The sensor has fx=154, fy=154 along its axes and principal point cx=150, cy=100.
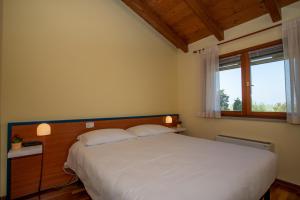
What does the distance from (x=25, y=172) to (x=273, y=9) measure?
3918mm

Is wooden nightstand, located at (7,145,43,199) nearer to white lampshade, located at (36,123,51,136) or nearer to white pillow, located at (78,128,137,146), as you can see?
white lampshade, located at (36,123,51,136)

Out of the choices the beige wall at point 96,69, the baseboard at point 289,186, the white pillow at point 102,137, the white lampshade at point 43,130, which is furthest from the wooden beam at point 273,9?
the white lampshade at point 43,130

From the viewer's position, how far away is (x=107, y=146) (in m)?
1.99

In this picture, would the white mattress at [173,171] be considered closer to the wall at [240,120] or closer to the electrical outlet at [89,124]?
the electrical outlet at [89,124]

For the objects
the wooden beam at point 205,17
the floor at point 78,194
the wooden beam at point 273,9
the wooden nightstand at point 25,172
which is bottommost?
the floor at point 78,194

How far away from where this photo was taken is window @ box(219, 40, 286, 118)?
7.56ft

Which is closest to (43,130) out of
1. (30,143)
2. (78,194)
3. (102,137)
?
(30,143)

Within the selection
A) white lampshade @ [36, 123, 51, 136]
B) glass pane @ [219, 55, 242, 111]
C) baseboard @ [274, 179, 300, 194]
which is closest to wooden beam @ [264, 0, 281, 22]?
glass pane @ [219, 55, 242, 111]

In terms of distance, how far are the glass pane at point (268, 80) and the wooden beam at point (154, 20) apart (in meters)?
1.46

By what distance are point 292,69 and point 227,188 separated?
1.98 meters

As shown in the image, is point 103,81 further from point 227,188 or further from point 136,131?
point 227,188

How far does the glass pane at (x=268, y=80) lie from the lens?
2283 mm

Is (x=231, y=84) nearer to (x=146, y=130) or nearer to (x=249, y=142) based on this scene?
(x=249, y=142)

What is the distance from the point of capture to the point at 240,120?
2645 millimetres
